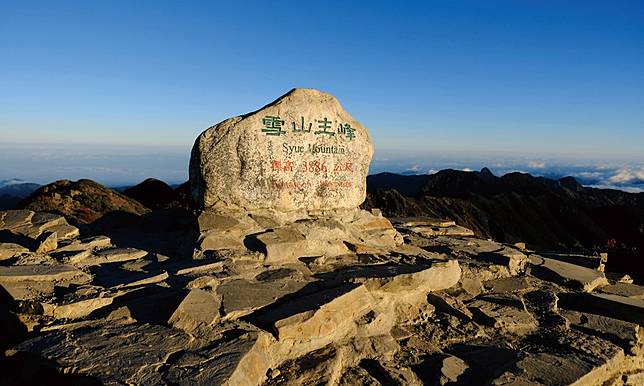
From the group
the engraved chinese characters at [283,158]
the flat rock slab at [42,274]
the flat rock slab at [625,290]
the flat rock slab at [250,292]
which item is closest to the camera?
the flat rock slab at [250,292]

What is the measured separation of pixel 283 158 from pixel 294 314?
3.17m

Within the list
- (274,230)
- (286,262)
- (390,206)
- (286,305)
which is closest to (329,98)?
(274,230)

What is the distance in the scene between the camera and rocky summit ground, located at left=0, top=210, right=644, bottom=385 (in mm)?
3346

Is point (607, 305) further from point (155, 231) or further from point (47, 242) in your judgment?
point (47, 242)

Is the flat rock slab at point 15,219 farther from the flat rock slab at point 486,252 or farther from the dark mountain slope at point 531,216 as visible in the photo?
the dark mountain slope at point 531,216

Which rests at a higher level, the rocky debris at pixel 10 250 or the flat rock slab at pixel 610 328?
the rocky debris at pixel 10 250

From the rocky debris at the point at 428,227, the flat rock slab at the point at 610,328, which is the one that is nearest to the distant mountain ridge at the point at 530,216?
the rocky debris at the point at 428,227

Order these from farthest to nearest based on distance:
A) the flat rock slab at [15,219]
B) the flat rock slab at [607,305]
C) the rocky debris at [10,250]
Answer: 1. the flat rock slab at [15,219]
2. the rocky debris at [10,250]
3. the flat rock slab at [607,305]

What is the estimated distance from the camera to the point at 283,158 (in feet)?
21.5

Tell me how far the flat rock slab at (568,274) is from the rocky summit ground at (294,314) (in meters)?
0.03

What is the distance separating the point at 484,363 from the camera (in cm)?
378

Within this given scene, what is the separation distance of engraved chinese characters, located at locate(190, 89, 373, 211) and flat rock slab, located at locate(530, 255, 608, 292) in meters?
3.03

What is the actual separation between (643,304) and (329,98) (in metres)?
5.01

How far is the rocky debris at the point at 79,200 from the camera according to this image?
43.8ft
